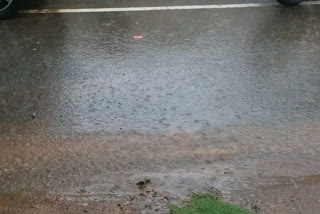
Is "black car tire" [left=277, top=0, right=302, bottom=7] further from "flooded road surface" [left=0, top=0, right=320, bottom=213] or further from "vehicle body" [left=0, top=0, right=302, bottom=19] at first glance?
"vehicle body" [left=0, top=0, right=302, bottom=19]

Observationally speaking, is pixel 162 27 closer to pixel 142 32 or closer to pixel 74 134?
pixel 142 32

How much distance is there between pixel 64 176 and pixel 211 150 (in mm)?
1419

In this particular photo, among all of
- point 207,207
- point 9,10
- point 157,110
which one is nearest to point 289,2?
point 157,110

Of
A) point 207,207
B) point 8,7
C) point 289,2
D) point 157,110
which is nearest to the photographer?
point 207,207

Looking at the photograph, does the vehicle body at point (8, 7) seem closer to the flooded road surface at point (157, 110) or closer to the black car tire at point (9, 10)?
the black car tire at point (9, 10)

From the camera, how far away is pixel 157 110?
4.63 meters

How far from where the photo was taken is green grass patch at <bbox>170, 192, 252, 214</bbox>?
133 inches

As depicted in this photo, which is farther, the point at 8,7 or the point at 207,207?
the point at 8,7

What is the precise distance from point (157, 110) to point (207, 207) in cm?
150

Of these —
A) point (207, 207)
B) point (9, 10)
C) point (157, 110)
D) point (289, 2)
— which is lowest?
point (207, 207)

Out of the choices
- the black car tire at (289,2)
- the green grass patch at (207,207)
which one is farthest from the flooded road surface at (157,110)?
the black car tire at (289,2)

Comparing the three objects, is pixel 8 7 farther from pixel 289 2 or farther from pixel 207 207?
pixel 207 207

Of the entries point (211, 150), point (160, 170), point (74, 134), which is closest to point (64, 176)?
point (74, 134)

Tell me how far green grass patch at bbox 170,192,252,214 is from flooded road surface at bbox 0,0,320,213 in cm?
11
